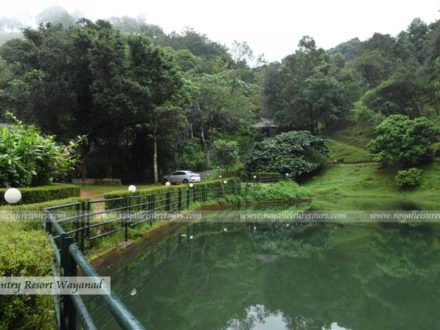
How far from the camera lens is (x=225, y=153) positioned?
25828mm

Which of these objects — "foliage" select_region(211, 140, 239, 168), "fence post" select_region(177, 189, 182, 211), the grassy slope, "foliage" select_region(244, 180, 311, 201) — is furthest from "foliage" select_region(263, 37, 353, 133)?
"fence post" select_region(177, 189, 182, 211)

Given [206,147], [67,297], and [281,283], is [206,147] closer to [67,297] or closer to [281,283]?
[281,283]

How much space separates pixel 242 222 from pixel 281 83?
26.4 m

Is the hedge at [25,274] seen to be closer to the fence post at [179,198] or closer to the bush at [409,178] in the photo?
the fence post at [179,198]

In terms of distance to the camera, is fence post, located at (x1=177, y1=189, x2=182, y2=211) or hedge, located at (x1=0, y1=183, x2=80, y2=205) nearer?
hedge, located at (x1=0, y1=183, x2=80, y2=205)

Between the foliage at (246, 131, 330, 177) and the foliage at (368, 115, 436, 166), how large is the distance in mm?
4768

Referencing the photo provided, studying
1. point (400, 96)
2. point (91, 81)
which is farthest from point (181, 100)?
point (400, 96)

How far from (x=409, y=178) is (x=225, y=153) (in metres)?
11.7

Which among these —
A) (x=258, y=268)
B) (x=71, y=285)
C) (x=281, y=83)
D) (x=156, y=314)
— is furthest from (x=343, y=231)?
(x=281, y=83)

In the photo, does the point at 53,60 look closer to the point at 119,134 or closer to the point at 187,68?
the point at 119,134

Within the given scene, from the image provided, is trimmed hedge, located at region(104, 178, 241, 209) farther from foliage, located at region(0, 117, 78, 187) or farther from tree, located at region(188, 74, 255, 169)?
tree, located at region(188, 74, 255, 169)

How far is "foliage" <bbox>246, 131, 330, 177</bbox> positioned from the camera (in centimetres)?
2880

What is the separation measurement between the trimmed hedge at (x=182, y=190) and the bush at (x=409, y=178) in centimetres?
1123

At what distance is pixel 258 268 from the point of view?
25.6 ft
